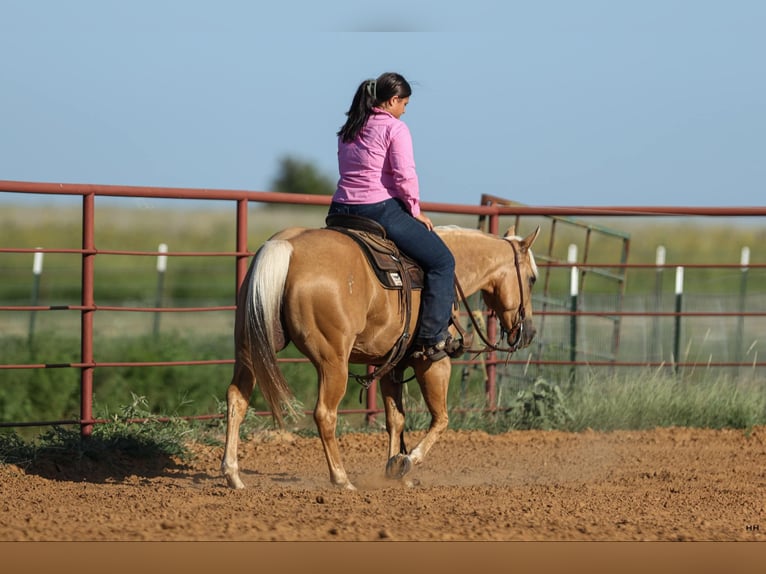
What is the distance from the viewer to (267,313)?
540 cm

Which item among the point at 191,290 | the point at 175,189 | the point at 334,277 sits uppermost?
the point at 175,189

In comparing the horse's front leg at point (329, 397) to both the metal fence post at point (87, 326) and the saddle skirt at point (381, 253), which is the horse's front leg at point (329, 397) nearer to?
the saddle skirt at point (381, 253)

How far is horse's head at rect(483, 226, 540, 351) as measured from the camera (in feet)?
22.4

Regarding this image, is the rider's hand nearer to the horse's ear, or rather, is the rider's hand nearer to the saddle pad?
the saddle pad

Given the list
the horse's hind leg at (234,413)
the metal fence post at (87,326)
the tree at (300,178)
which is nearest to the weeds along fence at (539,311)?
the metal fence post at (87,326)

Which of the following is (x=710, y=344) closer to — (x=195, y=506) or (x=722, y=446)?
(x=722, y=446)

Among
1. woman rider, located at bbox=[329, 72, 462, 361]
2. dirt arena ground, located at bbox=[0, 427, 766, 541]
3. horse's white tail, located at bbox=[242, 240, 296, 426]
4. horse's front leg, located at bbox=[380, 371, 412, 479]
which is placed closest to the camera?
dirt arena ground, located at bbox=[0, 427, 766, 541]

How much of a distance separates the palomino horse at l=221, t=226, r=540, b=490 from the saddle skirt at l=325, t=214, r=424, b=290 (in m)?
0.05

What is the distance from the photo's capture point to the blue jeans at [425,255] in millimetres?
5996

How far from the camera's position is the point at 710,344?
16.1m

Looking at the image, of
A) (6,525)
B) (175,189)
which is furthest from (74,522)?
(175,189)

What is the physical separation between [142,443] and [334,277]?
Result: 2174 mm

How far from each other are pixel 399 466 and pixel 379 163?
1.72m

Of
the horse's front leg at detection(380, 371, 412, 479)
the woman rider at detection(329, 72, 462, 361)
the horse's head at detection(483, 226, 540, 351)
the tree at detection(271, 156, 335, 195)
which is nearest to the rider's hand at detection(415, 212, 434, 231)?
the woman rider at detection(329, 72, 462, 361)
